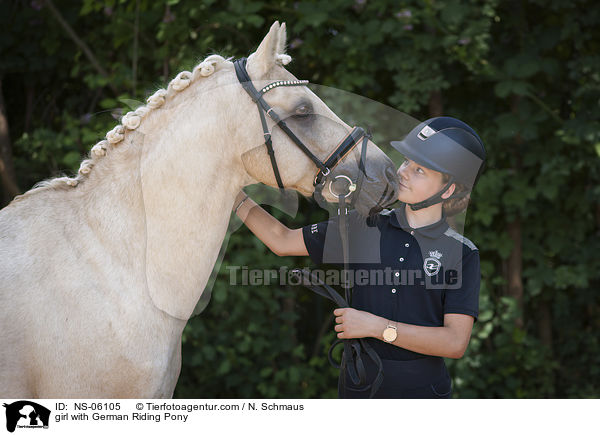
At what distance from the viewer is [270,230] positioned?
7.35ft

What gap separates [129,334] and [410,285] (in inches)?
39.2

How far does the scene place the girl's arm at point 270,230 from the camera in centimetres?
224

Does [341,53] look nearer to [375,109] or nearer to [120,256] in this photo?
[375,109]

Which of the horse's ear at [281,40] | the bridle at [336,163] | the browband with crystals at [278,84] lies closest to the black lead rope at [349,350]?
the bridle at [336,163]

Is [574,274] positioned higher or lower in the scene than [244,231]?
lower

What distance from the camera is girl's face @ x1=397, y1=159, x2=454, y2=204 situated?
197 cm

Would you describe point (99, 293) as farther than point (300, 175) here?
No

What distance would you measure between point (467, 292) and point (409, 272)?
0.21 meters

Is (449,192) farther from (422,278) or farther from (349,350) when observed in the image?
(349,350)

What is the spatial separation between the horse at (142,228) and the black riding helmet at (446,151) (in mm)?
122

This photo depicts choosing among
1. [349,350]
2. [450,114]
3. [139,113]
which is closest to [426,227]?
[349,350]

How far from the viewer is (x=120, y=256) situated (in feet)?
6.34
